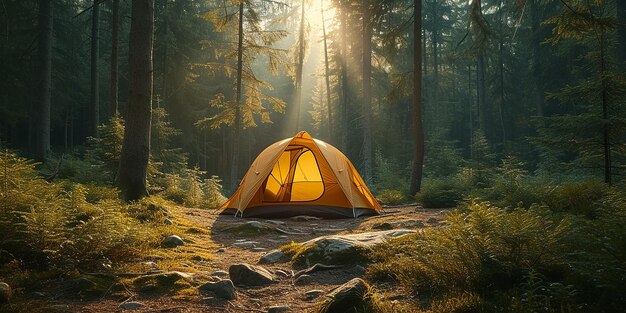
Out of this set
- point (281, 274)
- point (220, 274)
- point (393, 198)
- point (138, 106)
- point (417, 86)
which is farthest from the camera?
point (393, 198)

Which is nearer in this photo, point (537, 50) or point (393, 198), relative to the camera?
point (393, 198)

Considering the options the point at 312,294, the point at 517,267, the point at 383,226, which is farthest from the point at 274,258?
the point at 517,267

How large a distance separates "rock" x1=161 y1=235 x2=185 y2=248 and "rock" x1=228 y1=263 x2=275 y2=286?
5.93ft

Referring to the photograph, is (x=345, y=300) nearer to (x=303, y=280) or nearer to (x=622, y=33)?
(x=303, y=280)

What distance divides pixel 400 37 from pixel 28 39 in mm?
21866

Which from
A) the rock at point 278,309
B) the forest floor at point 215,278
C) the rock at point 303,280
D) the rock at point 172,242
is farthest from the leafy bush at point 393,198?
the rock at point 278,309

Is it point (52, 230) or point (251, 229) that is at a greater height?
point (52, 230)

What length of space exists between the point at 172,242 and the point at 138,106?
379cm

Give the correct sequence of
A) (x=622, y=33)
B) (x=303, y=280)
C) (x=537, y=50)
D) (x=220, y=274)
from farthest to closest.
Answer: (x=537, y=50), (x=622, y=33), (x=220, y=274), (x=303, y=280)

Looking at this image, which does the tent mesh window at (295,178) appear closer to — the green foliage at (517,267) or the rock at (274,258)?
the rock at (274,258)

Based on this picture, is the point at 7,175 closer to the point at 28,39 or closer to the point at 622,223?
the point at 622,223

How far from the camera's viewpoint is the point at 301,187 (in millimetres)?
12188

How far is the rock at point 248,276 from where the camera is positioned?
4656mm

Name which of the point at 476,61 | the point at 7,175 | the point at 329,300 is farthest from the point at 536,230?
the point at 476,61
